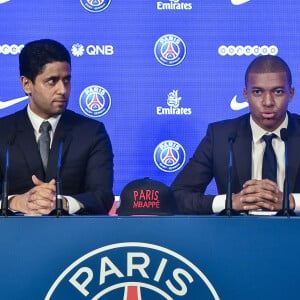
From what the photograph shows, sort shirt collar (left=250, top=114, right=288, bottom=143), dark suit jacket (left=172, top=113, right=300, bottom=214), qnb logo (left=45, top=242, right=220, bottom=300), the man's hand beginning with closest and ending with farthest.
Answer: qnb logo (left=45, top=242, right=220, bottom=300)
the man's hand
dark suit jacket (left=172, top=113, right=300, bottom=214)
shirt collar (left=250, top=114, right=288, bottom=143)

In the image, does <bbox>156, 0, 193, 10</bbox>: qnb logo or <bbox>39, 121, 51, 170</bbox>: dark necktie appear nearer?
<bbox>39, 121, 51, 170</bbox>: dark necktie

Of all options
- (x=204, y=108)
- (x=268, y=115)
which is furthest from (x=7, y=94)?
(x=268, y=115)

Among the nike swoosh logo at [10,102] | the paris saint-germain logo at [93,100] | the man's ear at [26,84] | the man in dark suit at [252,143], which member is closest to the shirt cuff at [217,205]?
the man in dark suit at [252,143]

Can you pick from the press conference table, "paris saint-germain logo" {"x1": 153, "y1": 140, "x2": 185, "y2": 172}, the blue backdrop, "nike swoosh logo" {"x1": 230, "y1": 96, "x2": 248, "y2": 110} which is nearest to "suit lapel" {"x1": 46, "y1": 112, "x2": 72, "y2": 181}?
the blue backdrop

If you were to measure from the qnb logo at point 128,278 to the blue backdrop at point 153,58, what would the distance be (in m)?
2.43

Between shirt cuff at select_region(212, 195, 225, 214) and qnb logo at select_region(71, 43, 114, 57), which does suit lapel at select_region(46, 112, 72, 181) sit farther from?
shirt cuff at select_region(212, 195, 225, 214)

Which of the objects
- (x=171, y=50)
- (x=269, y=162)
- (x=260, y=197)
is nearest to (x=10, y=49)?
(x=171, y=50)

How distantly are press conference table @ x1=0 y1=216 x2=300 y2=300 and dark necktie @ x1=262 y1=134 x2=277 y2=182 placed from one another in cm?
196

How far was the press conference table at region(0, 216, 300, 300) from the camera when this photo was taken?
11.7ft

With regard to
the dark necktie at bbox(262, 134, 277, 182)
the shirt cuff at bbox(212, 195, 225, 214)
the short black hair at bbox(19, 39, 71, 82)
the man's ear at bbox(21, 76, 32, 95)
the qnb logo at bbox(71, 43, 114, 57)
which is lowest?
the shirt cuff at bbox(212, 195, 225, 214)

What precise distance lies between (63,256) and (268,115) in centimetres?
245

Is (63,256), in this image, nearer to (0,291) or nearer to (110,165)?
(0,291)

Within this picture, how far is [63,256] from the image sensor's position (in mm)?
3584

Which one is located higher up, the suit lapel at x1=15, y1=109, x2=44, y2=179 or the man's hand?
the suit lapel at x1=15, y1=109, x2=44, y2=179
